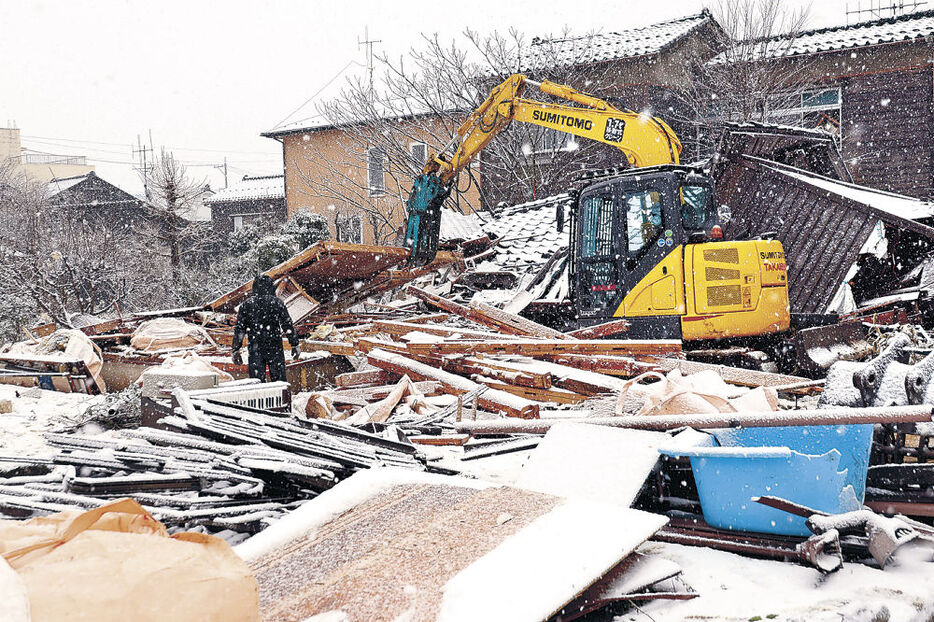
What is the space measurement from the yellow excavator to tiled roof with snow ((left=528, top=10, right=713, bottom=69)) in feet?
35.9

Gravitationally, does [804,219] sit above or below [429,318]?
above

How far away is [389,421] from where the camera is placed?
676cm

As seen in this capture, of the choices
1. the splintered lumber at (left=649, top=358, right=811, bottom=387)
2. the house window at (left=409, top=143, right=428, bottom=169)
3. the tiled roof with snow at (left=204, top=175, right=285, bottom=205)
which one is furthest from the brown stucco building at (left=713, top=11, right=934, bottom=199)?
the tiled roof with snow at (left=204, top=175, right=285, bottom=205)

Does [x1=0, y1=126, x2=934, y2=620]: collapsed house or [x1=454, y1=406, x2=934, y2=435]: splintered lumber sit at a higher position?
[x1=454, y1=406, x2=934, y2=435]: splintered lumber

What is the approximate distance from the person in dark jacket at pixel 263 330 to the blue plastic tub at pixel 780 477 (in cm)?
577

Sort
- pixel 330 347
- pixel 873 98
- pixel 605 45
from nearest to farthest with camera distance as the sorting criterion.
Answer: pixel 330 347
pixel 873 98
pixel 605 45

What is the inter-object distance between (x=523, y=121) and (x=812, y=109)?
34.1 feet

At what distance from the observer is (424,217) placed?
1198 cm

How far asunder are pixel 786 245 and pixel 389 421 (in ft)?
22.0

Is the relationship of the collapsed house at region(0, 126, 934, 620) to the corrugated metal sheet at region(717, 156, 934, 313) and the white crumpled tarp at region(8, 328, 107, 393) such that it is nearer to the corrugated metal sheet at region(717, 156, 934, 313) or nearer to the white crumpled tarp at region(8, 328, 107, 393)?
the corrugated metal sheet at region(717, 156, 934, 313)

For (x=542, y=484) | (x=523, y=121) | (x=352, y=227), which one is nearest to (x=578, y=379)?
(x=542, y=484)

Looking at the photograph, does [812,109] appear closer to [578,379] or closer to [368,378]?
[578,379]

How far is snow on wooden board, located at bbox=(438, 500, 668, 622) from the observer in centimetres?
272

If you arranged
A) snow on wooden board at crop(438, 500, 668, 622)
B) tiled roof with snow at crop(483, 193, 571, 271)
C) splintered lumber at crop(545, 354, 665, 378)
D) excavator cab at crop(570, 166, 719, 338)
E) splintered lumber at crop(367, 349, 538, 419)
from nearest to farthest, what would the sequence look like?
1. snow on wooden board at crop(438, 500, 668, 622)
2. splintered lumber at crop(367, 349, 538, 419)
3. splintered lumber at crop(545, 354, 665, 378)
4. excavator cab at crop(570, 166, 719, 338)
5. tiled roof with snow at crop(483, 193, 571, 271)
